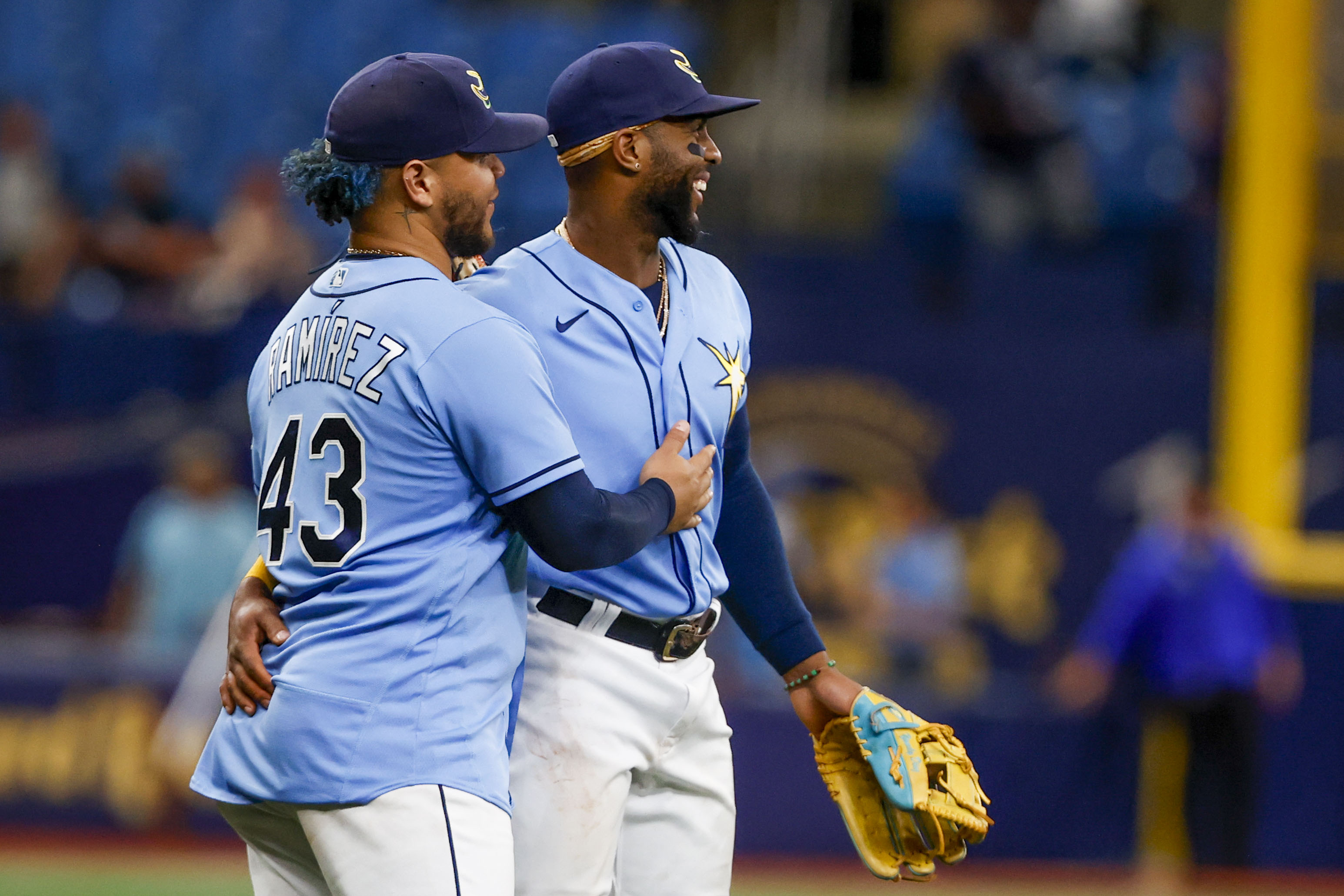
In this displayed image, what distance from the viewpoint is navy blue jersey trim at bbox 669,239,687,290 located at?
10.8ft

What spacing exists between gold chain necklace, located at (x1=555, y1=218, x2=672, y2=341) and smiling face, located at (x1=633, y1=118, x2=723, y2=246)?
105 mm

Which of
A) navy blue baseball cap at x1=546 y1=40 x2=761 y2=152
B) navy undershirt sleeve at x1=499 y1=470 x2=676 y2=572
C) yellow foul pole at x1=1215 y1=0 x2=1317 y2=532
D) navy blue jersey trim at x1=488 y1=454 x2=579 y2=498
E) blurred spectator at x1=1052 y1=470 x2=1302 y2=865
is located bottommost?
blurred spectator at x1=1052 y1=470 x2=1302 y2=865

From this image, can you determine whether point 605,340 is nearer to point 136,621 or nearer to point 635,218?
point 635,218

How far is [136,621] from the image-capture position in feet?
29.5

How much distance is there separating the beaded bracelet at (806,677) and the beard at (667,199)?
0.85 meters

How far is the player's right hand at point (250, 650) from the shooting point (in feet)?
8.88

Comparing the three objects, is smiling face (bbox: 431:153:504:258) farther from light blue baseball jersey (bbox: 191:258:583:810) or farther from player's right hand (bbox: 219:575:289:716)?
player's right hand (bbox: 219:575:289:716)

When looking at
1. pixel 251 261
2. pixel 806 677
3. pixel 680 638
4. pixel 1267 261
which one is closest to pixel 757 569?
pixel 806 677

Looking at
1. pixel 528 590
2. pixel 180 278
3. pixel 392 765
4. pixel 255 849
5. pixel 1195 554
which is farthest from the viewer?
pixel 180 278

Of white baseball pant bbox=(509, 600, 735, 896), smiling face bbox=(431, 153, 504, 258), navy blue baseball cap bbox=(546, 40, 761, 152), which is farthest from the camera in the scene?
navy blue baseball cap bbox=(546, 40, 761, 152)

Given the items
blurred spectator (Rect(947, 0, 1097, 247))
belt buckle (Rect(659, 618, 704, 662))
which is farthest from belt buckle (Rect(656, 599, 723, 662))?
blurred spectator (Rect(947, 0, 1097, 247))

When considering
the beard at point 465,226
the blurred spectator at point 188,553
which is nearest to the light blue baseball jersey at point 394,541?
the beard at point 465,226

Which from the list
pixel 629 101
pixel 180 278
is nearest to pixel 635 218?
pixel 629 101

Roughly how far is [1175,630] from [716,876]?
5.79 meters
